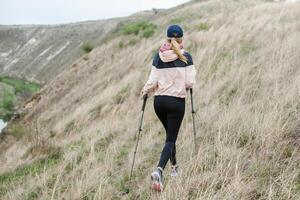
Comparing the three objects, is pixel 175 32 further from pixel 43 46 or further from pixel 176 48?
pixel 43 46

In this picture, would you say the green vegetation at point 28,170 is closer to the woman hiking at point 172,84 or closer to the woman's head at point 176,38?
the woman hiking at point 172,84

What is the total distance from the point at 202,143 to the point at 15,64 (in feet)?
213

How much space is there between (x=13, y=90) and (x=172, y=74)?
49355 millimetres

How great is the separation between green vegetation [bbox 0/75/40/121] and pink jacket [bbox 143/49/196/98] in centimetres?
3675

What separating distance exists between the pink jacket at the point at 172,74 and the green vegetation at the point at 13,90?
3675 cm

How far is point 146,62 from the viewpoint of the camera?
56.9ft

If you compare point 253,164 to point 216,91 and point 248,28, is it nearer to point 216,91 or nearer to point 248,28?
point 216,91

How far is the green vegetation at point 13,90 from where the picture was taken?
4155 centimetres

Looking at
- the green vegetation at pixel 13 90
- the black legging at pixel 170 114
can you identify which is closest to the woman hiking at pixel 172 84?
the black legging at pixel 170 114

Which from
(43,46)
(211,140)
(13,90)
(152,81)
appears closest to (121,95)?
(211,140)

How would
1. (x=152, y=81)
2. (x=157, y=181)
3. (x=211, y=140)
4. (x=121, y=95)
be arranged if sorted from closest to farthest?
(x=157, y=181)
(x=152, y=81)
(x=211, y=140)
(x=121, y=95)

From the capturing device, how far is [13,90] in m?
52.1

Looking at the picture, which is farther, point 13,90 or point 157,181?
point 13,90

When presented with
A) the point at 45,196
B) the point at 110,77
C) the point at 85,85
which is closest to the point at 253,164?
the point at 45,196
